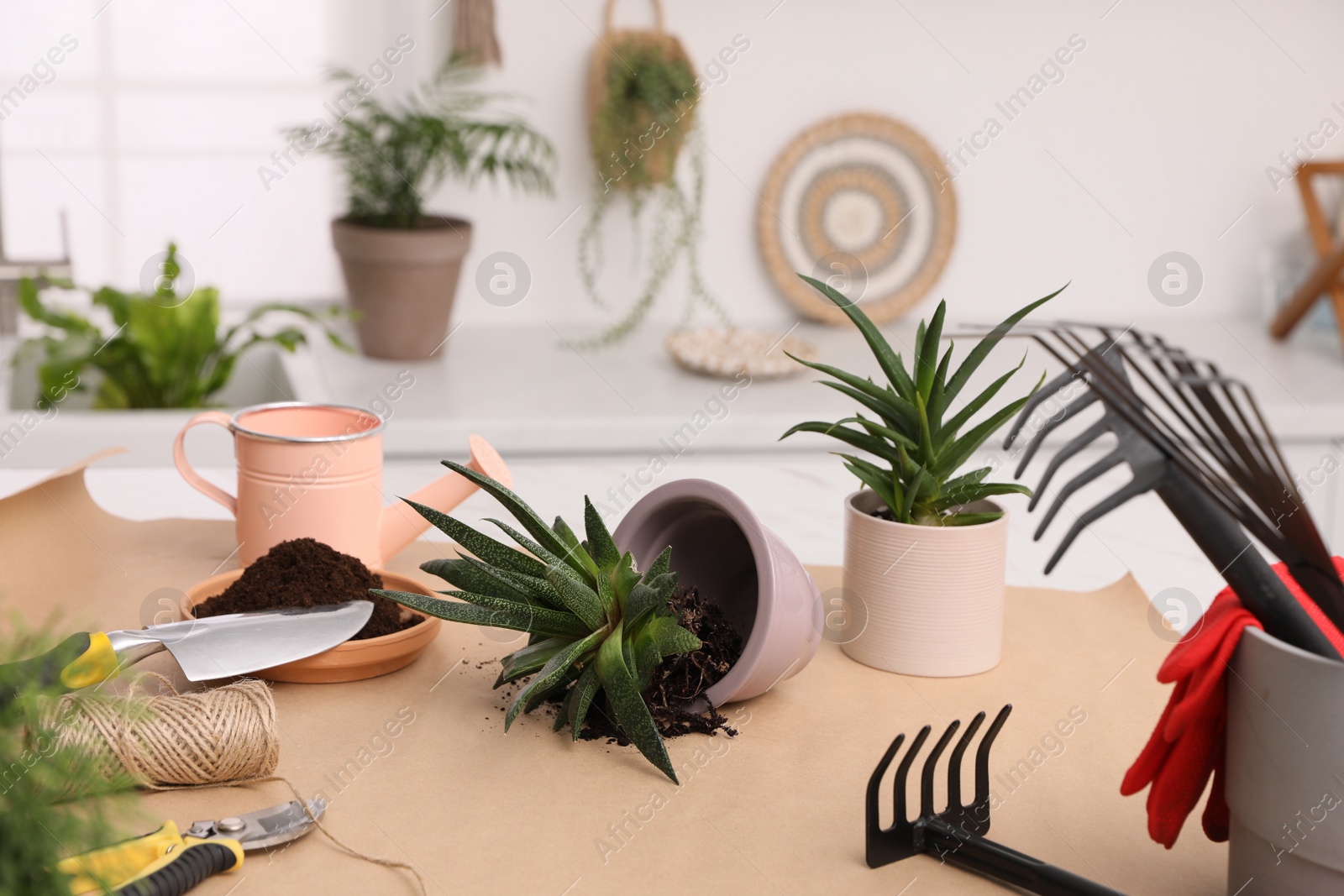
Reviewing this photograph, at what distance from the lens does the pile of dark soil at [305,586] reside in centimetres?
74

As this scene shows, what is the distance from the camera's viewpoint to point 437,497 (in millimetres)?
863

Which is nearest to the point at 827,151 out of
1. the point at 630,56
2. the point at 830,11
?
the point at 830,11

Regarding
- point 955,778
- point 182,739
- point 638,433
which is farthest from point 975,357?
point 638,433

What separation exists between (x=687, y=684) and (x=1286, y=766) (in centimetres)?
33

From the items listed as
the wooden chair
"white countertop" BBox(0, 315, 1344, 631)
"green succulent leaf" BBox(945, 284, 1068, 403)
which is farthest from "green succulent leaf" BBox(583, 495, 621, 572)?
the wooden chair

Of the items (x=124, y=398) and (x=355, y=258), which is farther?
(x=355, y=258)

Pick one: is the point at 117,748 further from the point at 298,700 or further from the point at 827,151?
the point at 827,151

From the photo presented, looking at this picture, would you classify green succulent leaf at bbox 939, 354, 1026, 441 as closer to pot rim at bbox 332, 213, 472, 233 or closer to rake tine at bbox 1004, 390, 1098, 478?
rake tine at bbox 1004, 390, 1098, 478

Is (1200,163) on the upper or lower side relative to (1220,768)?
upper

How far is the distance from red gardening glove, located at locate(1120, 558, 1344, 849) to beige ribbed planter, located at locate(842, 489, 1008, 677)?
221 millimetres

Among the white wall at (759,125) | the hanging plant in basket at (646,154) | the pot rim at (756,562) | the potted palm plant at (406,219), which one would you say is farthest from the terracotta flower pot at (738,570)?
the white wall at (759,125)

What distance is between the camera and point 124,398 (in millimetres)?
1791

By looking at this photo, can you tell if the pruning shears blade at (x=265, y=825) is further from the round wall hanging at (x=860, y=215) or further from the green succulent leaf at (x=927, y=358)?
the round wall hanging at (x=860, y=215)

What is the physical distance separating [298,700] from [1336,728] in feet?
1.81
